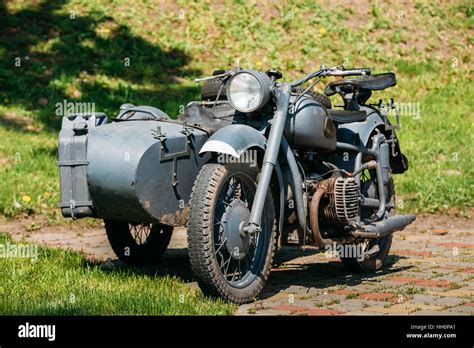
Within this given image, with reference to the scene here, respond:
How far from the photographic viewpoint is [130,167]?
18.7ft

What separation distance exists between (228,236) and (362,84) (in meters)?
2.15

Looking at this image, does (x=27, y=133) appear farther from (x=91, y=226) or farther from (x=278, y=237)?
(x=278, y=237)

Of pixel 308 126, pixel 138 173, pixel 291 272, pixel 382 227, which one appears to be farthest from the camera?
pixel 291 272

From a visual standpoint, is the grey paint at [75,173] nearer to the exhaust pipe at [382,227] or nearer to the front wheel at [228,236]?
the front wheel at [228,236]

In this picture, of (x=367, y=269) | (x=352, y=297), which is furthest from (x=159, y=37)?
(x=352, y=297)

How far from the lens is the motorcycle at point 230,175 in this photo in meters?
5.70

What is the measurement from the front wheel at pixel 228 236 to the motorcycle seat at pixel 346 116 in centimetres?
106

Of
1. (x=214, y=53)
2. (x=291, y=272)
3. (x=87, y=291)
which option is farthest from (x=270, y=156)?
(x=214, y=53)

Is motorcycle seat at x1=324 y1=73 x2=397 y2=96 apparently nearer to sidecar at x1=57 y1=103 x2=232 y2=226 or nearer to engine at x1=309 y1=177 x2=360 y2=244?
engine at x1=309 y1=177 x2=360 y2=244

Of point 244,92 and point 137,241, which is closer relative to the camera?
point 244,92

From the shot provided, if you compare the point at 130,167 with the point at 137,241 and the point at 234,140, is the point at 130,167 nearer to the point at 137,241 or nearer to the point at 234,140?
the point at 234,140

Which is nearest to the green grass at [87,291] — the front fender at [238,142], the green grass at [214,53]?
the front fender at [238,142]

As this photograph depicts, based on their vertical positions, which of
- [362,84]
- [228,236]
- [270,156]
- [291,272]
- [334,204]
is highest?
[362,84]

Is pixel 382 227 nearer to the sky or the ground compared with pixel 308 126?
nearer to the ground
